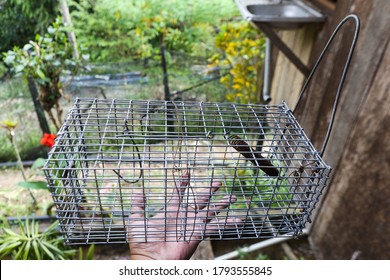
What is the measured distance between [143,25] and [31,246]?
2.27m

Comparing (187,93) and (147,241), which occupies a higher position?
(147,241)

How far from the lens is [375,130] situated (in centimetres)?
125

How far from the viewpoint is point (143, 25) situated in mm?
2947

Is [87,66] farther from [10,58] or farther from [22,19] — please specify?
[10,58]

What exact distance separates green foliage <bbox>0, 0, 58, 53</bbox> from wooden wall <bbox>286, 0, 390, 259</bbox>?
2.02 metres

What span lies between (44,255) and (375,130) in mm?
1842

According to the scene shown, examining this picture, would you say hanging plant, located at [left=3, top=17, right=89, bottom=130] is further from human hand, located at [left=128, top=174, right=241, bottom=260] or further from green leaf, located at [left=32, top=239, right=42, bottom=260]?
human hand, located at [left=128, top=174, right=241, bottom=260]

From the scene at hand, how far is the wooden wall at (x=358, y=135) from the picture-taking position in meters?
1.22

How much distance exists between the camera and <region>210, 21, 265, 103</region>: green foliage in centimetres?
254

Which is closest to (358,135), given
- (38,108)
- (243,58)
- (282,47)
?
(282,47)

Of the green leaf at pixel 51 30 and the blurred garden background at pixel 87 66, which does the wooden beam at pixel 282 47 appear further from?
the green leaf at pixel 51 30

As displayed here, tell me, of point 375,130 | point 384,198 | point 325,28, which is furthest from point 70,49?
point 384,198

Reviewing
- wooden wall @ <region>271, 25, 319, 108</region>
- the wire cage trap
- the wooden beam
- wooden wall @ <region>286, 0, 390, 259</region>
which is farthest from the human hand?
wooden wall @ <region>271, 25, 319, 108</region>

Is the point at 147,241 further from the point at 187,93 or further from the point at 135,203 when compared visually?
the point at 187,93
